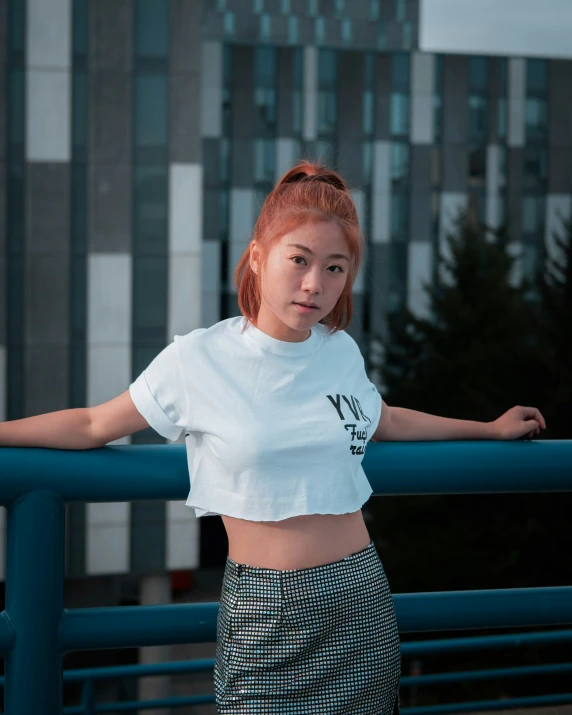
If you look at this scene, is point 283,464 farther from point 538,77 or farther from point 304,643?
point 538,77

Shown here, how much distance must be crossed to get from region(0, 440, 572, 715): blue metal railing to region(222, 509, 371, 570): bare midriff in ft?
0.37

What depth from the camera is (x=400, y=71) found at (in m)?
36.9

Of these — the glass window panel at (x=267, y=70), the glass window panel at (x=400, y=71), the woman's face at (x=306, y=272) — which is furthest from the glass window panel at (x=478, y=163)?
the woman's face at (x=306, y=272)

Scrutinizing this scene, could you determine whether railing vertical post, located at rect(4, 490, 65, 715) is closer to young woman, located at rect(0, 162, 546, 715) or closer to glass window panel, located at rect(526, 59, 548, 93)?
young woman, located at rect(0, 162, 546, 715)

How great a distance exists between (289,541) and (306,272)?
1.57 ft

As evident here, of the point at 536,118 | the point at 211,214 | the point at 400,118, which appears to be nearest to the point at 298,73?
the point at 400,118

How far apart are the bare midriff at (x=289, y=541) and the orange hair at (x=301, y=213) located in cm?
38

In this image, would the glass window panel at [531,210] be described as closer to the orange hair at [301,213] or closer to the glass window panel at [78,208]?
the glass window panel at [78,208]

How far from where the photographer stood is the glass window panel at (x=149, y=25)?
17203 millimetres

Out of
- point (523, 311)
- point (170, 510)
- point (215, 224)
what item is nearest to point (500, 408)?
point (523, 311)

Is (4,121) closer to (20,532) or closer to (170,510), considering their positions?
(170,510)

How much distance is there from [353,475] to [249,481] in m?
0.19

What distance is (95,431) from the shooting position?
1653 mm

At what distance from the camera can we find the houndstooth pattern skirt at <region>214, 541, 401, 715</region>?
62.7 inches
